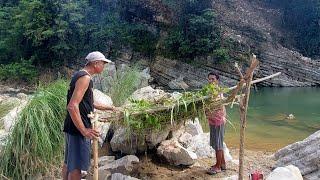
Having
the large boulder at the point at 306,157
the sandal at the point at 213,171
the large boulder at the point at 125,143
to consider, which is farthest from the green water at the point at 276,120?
the large boulder at the point at 125,143

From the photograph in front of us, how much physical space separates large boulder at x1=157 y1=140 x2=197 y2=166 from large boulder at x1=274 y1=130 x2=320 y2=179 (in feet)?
4.41

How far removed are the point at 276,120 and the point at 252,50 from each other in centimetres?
1415

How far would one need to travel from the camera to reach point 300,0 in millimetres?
27828

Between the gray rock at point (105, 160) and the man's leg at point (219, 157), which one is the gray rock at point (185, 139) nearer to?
the man's leg at point (219, 157)

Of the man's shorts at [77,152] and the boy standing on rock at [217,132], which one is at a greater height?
the man's shorts at [77,152]

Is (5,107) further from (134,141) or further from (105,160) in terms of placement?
(134,141)

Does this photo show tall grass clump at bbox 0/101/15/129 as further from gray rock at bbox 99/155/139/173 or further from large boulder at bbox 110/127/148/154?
gray rock at bbox 99/155/139/173

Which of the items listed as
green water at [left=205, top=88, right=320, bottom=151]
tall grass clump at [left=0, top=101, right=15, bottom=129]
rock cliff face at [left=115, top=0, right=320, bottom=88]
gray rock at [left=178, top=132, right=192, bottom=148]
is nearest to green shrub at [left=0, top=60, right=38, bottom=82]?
rock cliff face at [left=115, top=0, right=320, bottom=88]

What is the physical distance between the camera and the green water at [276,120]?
367 inches

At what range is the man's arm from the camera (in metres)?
3.66

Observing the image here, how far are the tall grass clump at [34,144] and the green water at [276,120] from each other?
222cm

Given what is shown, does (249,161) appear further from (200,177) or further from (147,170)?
(147,170)

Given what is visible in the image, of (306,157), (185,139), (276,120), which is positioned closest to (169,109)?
(185,139)

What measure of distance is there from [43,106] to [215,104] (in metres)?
2.14
